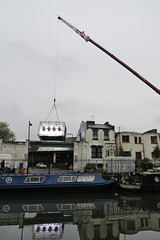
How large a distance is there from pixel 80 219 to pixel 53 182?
317 inches

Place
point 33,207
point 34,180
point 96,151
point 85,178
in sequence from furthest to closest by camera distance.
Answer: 1. point 96,151
2. point 85,178
3. point 34,180
4. point 33,207

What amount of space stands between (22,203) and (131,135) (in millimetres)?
22861

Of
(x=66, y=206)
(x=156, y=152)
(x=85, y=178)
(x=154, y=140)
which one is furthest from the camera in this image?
(x=154, y=140)

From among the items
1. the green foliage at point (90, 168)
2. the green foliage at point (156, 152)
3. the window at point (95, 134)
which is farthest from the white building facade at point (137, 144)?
the green foliage at point (90, 168)

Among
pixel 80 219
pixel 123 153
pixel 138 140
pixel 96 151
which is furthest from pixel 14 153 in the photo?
pixel 138 140

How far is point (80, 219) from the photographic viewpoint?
11.3 m

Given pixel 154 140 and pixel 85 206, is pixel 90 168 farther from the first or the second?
pixel 154 140

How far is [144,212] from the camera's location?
12703mm

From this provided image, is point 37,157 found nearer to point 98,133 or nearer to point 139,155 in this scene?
point 98,133

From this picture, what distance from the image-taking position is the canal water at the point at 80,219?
9.22 meters

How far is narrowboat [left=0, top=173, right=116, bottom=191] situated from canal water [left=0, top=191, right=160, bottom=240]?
1.87 m

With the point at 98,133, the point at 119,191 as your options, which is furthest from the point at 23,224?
the point at 98,133

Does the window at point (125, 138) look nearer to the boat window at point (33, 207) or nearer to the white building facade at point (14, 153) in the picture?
the white building facade at point (14, 153)

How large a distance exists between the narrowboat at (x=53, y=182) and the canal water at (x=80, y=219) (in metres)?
1.87
